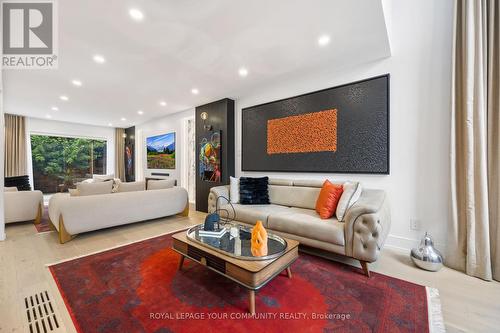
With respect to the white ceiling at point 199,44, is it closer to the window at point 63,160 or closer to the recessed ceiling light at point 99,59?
the recessed ceiling light at point 99,59

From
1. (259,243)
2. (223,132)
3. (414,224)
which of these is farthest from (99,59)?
(414,224)

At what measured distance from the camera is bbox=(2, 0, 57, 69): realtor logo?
1917mm

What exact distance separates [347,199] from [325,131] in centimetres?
113

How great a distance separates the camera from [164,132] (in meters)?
5.97

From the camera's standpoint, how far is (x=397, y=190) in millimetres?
2486

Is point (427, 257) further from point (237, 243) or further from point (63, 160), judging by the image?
point (63, 160)

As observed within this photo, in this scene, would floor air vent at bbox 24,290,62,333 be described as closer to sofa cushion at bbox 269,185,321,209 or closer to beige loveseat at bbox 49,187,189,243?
→ beige loveseat at bbox 49,187,189,243

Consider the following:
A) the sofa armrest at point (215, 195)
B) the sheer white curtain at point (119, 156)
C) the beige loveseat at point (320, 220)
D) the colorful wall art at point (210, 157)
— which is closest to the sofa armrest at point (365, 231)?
the beige loveseat at point (320, 220)

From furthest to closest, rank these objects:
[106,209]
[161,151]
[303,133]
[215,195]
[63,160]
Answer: [63,160] → [161,151] → [215,195] → [303,133] → [106,209]

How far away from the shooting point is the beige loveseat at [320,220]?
1.87 meters

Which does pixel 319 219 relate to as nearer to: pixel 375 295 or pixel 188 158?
pixel 375 295

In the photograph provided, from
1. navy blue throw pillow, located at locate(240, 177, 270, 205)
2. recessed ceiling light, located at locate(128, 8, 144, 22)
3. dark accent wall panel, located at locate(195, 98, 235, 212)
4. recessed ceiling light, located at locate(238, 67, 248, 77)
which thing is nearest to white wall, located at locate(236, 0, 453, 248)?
recessed ceiling light, located at locate(238, 67, 248, 77)

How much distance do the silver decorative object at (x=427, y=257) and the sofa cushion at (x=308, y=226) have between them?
2.57 feet

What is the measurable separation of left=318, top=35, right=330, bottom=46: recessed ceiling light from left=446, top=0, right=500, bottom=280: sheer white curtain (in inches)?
49.0
